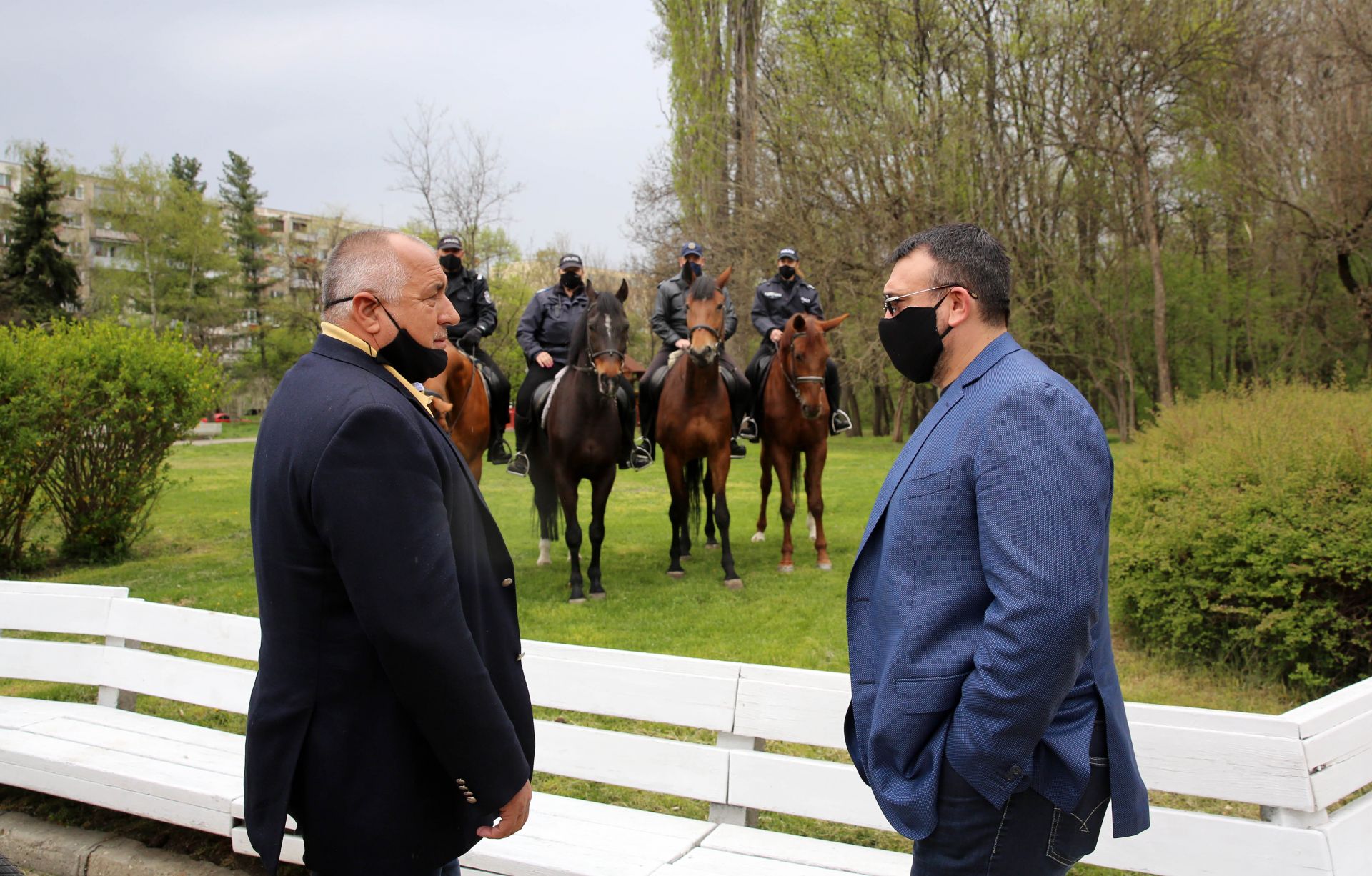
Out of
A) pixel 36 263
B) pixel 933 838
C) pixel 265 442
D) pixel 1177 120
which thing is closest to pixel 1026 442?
pixel 933 838

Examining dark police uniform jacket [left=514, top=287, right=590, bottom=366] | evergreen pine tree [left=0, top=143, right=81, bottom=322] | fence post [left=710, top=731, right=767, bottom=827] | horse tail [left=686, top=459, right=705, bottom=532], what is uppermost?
evergreen pine tree [left=0, top=143, right=81, bottom=322]

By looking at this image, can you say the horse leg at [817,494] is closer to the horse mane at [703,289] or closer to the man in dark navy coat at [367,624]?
the horse mane at [703,289]

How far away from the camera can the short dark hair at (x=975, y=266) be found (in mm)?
2238

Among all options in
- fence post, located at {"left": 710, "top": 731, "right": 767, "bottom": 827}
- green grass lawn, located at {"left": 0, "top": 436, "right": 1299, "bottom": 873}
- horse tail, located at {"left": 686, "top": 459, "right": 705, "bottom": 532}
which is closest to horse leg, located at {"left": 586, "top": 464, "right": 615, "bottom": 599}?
green grass lawn, located at {"left": 0, "top": 436, "right": 1299, "bottom": 873}

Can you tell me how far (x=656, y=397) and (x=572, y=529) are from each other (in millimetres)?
2089

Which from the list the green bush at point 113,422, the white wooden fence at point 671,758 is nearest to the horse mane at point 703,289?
the white wooden fence at point 671,758

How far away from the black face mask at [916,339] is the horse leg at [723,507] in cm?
720

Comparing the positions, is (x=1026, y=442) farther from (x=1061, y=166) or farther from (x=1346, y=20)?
(x=1061, y=166)

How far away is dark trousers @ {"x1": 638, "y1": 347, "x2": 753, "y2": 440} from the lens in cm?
1063

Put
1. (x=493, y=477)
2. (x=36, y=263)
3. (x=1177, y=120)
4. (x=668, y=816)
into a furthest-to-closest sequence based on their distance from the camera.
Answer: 1. (x=36, y=263)
2. (x=1177, y=120)
3. (x=493, y=477)
4. (x=668, y=816)

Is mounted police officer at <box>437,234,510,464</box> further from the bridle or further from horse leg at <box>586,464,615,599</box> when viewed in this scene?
the bridle

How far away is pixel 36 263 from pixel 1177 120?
44.0 meters

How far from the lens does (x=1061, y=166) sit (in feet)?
85.3

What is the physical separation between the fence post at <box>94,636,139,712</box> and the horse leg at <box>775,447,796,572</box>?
6.22 metres
